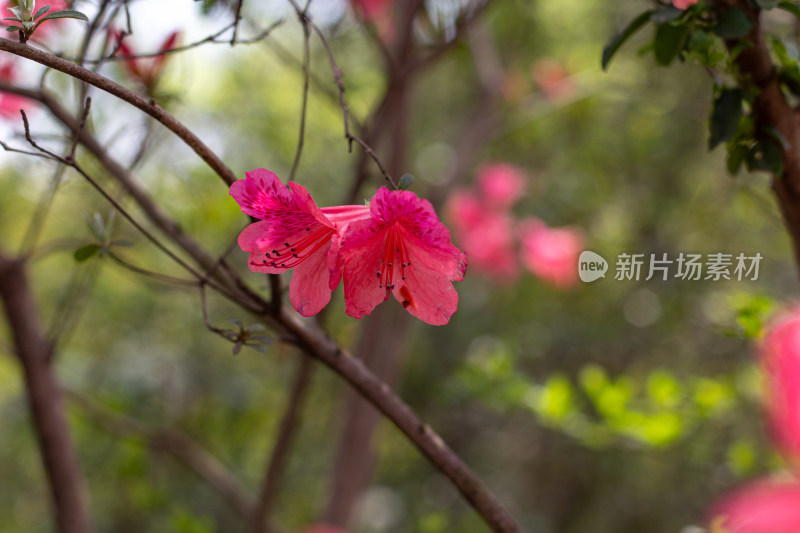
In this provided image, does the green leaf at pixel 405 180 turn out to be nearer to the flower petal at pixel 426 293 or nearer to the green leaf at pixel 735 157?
the flower petal at pixel 426 293

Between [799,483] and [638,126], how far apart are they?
2697mm

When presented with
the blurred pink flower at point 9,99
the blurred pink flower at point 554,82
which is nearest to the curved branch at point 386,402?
the blurred pink flower at point 9,99

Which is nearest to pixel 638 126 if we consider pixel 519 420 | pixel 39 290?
pixel 519 420

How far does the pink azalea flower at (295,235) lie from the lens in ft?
1.53

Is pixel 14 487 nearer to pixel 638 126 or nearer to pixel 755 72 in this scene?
pixel 638 126

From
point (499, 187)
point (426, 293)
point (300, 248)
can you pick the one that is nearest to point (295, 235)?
point (300, 248)

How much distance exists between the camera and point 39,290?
3287 millimetres

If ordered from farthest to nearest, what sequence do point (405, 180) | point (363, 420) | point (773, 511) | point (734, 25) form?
1. point (363, 420)
2. point (734, 25)
3. point (405, 180)
4. point (773, 511)

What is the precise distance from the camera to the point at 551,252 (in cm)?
194

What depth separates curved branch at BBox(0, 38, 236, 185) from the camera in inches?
15.2

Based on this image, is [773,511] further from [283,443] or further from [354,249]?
[283,443]

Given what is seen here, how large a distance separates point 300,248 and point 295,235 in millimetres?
12

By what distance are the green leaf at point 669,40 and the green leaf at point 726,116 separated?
0.06m

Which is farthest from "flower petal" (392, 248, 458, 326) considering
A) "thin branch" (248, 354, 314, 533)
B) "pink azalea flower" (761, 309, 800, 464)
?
"thin branch" (248, 354, 314, 533)
